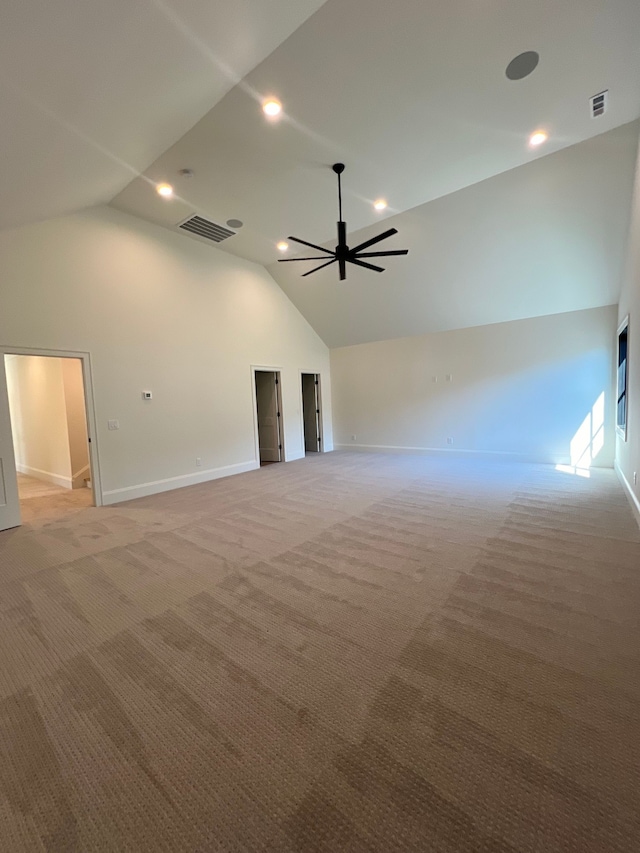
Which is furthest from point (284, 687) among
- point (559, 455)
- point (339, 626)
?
point (559, 455)

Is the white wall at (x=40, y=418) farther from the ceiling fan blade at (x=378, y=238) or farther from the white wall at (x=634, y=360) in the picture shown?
the white wall at (x=634, y=360)

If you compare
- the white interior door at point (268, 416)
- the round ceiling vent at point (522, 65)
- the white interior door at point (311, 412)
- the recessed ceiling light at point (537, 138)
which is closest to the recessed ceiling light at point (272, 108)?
the round ceiling vent at point (522, 65)

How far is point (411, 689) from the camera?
1.60 metres

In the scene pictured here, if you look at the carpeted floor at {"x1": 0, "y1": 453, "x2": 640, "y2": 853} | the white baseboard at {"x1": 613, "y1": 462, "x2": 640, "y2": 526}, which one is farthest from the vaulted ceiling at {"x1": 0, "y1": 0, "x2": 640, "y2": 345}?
the carpeted floor at {"x1": 0, "y1": 453, "x2": 640, "y2": 853}

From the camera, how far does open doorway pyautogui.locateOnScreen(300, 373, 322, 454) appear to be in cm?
881

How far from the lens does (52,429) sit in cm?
614

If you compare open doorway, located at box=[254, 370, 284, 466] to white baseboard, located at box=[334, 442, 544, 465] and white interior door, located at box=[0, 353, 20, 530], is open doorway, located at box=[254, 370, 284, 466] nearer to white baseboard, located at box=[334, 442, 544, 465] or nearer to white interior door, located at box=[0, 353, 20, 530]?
white baseboard, located at box=[334, 442, 544, 465]

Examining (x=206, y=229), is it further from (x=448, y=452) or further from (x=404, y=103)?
(x=448, y=452)

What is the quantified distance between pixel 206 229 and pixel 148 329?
1.74m

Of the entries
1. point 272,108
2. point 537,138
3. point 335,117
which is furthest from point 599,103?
point 272,108

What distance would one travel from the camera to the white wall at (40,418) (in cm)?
590

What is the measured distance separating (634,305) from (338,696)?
15.9ft

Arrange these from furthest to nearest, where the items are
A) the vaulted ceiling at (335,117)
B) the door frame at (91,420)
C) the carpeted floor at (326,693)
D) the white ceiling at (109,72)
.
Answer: the door frame at (91,420), the vaulted ceiling at (335,117), the white ceiling at (109,72), the carpeted floor at (326,693)

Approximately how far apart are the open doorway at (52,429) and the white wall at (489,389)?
5445 mm
